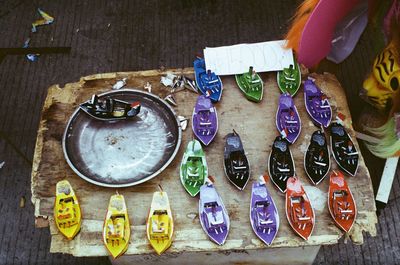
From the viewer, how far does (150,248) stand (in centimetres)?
162

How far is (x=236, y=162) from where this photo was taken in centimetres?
175

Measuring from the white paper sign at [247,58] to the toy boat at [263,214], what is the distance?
0.54 meters

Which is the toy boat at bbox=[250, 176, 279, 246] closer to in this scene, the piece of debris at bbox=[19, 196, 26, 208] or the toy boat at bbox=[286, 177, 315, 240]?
the toy boat at bbox=[286, 177, 315, 240]

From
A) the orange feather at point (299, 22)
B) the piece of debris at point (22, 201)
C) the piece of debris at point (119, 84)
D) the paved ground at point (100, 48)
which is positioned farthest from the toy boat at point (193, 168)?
the piece of debris at point (22, 201)

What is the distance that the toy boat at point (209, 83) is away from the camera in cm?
194

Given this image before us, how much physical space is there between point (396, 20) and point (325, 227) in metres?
0.89

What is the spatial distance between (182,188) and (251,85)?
52 centimetres

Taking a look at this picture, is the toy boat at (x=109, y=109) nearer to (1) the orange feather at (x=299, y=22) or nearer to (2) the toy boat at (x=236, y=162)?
(2) the toy boat at (x=236, y=162)

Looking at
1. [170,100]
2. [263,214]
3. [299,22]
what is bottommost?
[263,214]

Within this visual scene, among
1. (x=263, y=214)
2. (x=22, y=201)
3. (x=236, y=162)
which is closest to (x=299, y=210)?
(x=263, y=214)

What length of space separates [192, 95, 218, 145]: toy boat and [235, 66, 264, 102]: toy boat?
0.15m

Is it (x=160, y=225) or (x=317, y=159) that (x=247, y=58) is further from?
(x=160, y=225)

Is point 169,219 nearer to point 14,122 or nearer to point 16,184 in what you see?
point 16,184

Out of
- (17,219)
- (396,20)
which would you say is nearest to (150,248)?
(17,219)
